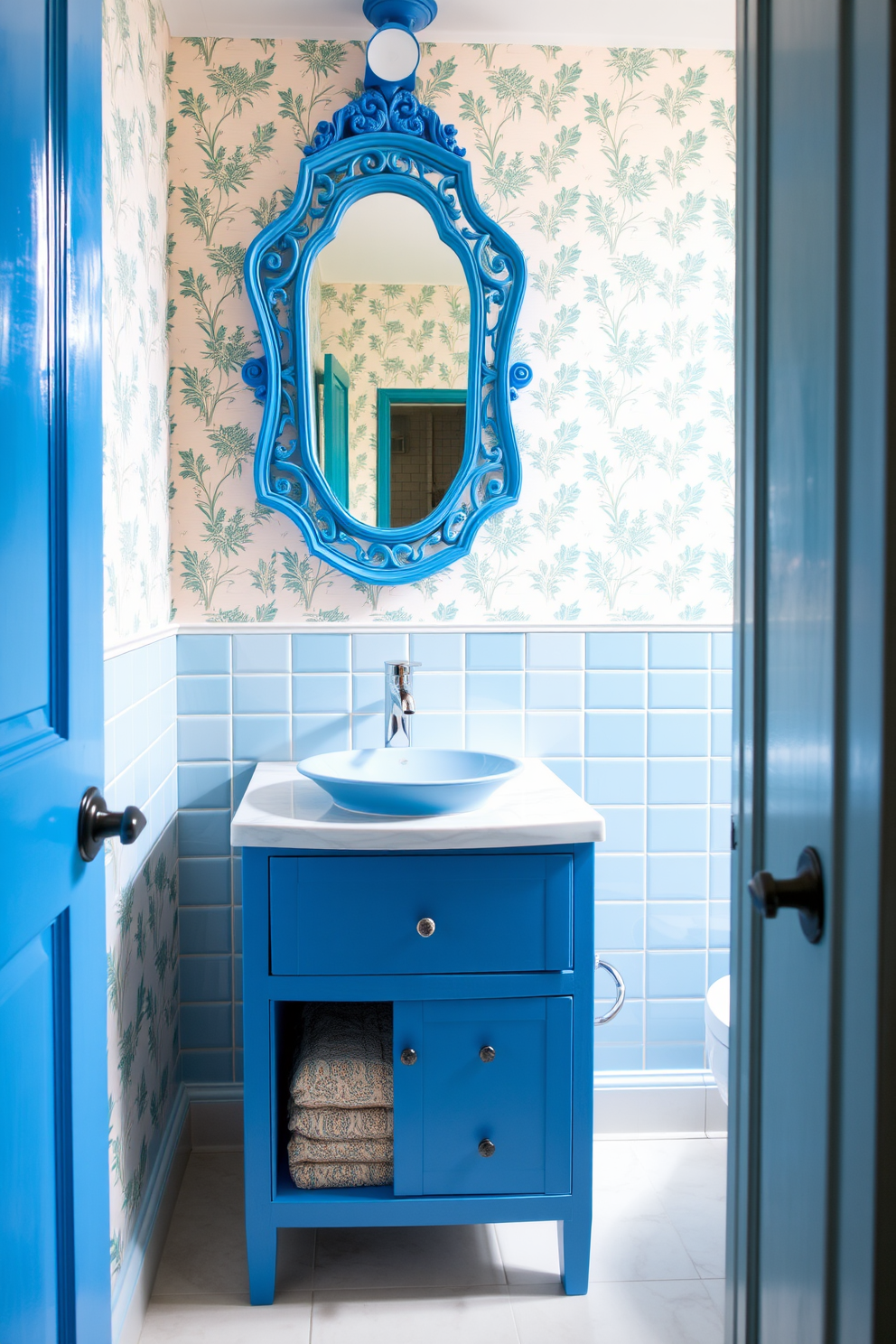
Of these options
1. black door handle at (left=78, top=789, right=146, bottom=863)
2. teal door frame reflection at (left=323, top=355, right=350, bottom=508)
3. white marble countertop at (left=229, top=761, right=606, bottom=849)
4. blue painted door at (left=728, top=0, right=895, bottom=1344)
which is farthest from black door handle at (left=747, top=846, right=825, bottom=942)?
→ teal door frame reflection at (left=323, top=355, right=350, bottom=508)

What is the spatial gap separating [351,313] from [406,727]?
0.86 m

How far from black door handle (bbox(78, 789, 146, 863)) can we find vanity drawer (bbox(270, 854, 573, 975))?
678 millimetres

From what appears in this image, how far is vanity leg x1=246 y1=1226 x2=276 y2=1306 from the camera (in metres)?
1.71

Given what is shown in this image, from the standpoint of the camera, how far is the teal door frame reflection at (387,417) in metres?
2.15

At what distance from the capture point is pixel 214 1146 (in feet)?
7.27

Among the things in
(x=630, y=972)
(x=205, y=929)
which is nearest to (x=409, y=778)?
(x=205, y=929)

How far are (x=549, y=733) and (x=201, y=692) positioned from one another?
2.50 feet

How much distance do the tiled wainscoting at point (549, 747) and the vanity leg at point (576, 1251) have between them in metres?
0.55

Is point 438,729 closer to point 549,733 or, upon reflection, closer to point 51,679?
point 549,733

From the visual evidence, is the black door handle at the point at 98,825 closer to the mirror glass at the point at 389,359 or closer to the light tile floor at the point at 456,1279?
the light tile floor at the point at 456,1279

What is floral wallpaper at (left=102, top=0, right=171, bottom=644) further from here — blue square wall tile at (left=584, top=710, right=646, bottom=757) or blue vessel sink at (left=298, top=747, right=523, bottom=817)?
blue square wall tile at (left=584, top=710, right=646, bottom=757)

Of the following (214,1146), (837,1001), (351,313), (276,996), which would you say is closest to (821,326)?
(837,1001)

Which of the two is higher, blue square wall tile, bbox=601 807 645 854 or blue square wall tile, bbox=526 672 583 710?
blue square wall tile, bbox=526 672 583 710

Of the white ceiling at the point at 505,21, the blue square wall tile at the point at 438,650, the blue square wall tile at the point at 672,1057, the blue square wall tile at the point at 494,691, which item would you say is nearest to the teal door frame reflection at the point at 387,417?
the blue square wall tile at the point at 438,650
